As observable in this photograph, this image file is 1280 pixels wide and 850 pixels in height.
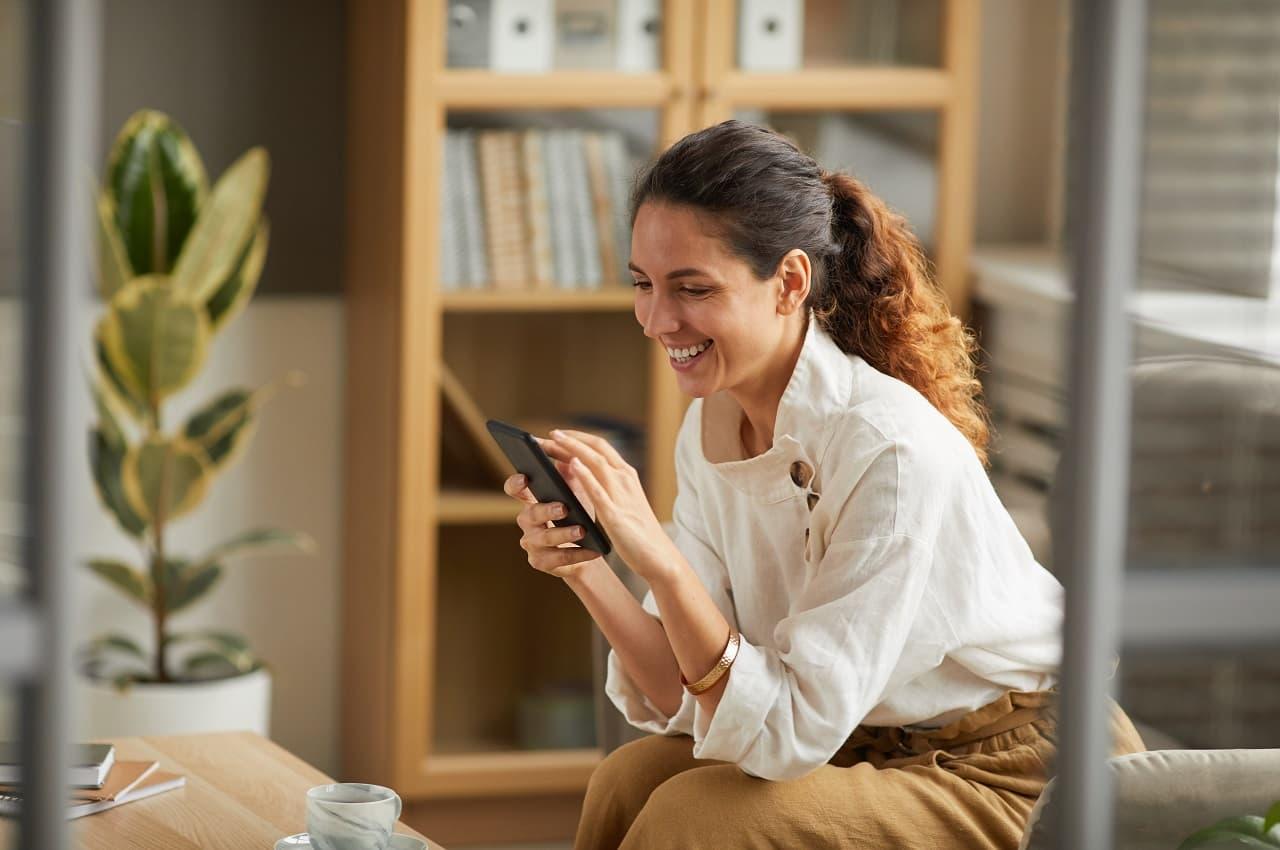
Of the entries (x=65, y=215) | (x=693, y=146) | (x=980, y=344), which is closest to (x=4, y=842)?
(x=65, y=215)

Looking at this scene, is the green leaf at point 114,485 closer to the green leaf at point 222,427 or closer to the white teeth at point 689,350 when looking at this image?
the green leaf at point 222,427

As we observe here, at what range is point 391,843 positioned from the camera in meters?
1.72

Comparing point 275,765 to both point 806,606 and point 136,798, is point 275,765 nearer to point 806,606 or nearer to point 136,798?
point 136,798

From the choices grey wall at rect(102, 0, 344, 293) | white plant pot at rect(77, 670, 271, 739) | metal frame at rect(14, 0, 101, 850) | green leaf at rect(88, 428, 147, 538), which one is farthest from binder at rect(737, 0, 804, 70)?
metal frame at rect(14, 0, 101, 850)

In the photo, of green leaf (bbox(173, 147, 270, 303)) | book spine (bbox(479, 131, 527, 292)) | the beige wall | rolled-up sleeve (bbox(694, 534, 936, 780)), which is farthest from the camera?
the beige wall

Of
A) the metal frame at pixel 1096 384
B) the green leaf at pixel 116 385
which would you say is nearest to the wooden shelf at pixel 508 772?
the green leaf at pixel 116 385

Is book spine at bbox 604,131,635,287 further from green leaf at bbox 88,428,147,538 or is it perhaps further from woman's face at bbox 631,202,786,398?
woman's face at bbox 631,202,786,398

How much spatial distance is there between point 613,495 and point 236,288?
4.55 ft

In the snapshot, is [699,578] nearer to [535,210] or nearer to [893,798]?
[893,798]

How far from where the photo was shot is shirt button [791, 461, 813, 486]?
1792 mm

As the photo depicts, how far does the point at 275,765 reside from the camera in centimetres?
204

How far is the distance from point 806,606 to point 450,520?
4.49 ft

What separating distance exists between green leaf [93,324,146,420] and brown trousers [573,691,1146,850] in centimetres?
138

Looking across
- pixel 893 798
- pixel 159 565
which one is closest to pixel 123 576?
pixel 159 565
